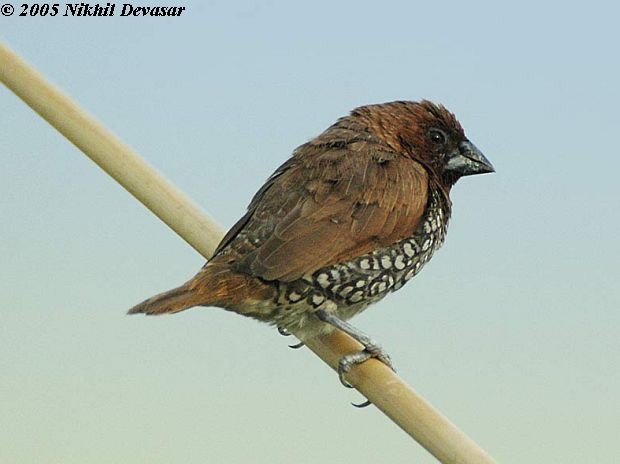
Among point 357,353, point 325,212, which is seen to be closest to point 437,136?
point 325,212

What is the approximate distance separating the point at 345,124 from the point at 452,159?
14.7 inches

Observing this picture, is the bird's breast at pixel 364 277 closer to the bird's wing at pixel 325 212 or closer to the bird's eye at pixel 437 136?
the bird's wing at pixel 325 212

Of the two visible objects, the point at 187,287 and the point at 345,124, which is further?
the point at 345,124

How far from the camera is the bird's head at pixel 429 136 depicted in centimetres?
352

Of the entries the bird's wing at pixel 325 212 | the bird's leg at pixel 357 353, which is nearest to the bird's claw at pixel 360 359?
the bird's leg at pixel 357 353

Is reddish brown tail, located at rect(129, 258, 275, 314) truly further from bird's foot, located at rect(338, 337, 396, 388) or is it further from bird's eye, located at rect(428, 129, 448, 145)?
bird's eye, located at rect(428, 129, 448, 145)

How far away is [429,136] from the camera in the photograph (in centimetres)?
356

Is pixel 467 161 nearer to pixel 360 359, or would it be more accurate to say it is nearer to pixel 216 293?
pixel 360 359

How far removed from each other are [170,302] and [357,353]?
59 cm

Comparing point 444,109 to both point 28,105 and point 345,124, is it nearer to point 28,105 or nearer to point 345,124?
point 345,124

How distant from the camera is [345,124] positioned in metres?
3.53

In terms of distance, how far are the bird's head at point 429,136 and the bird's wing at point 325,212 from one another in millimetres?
140

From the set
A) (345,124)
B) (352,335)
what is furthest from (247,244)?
(345,124)

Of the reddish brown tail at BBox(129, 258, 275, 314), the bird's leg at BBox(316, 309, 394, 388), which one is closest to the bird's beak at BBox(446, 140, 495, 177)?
the bird's leg at BBox(316, 309, 394, 388)
